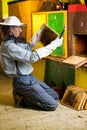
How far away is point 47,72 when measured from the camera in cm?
414

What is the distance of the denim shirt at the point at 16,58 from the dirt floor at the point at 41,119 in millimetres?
458

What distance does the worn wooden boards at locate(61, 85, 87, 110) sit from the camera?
129 inches

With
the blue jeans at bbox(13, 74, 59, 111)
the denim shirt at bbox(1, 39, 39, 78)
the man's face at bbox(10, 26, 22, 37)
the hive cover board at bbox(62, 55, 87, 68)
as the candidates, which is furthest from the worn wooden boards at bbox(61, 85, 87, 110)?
the man's face at bbox(10, 26, 22, 37)

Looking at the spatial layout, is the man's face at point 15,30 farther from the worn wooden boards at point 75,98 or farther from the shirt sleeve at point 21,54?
the worn wooden boards at point 75,98

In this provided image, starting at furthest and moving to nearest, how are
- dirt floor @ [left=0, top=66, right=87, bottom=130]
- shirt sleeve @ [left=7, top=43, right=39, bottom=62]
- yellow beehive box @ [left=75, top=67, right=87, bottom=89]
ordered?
yellow beehive box @ [left=75, top=67, right=87, bottom=89]
shirt sleeve @ [left=7, top=43, right=39, bottom=62]
dirt floor @ [left=0, top=66, right=87, bottom=130]

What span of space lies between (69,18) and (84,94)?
37.2 inches

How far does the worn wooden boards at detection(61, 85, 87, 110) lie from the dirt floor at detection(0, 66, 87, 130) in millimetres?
71

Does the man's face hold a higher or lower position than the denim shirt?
higher

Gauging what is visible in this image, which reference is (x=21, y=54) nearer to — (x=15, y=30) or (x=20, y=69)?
(x=20, y=69)

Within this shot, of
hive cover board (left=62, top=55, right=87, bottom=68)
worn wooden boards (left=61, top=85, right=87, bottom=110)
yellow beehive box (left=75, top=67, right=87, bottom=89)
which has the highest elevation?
hive cover board (left=62, top=55, right=87, bottom=68)

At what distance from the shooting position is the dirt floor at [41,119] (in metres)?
2.81

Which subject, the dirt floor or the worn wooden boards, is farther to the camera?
the worn wooden boards

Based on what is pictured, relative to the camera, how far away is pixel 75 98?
335cm

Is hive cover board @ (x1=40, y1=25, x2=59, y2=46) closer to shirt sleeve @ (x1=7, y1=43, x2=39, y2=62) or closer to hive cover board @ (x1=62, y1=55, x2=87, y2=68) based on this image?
hive cover board @ (x1=62, y1=55, x2=87, y2=68)
